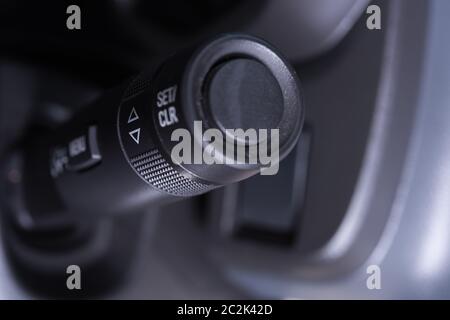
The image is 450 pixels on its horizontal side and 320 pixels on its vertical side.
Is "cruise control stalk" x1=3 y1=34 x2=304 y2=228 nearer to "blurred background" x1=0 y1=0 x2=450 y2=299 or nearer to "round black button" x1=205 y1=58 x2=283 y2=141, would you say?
"round black button" x1=205 y1=58 x2=283 y2=141

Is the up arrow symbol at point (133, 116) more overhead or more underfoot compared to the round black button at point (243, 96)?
more overhead

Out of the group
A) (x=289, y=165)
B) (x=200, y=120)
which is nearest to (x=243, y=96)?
(x=200, y=120)

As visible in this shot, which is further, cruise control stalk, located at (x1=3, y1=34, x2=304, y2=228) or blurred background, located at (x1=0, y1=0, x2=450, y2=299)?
blurred background, located at (x1=0, y1=0, x2=450, y2=299)

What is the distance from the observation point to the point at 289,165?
59cm

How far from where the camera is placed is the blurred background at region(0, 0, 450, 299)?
1.70 feet

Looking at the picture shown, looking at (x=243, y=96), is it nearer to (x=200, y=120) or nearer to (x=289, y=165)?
(x=200, y=120)

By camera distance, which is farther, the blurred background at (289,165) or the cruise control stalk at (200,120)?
the blurred background at (289,165)

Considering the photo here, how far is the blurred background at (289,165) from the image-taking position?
52 centimetres

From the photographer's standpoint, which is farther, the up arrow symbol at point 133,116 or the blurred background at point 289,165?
the blurred background at point 289,165

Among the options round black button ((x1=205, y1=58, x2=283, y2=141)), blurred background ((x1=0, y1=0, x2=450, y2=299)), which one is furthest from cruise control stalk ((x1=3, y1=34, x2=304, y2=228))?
blurred background ((x1=0, y1=0, x2=450, y2=299))

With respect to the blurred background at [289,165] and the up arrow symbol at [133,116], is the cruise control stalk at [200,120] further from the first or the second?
Result: the blurred background at [289,165]

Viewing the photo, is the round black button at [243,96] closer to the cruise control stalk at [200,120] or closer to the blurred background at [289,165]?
the cruise control stalk at [200,120]

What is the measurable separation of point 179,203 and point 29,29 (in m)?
0.25

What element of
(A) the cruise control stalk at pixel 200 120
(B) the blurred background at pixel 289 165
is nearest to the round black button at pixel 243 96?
(A) the cruise control stalk at pixel 200 120
